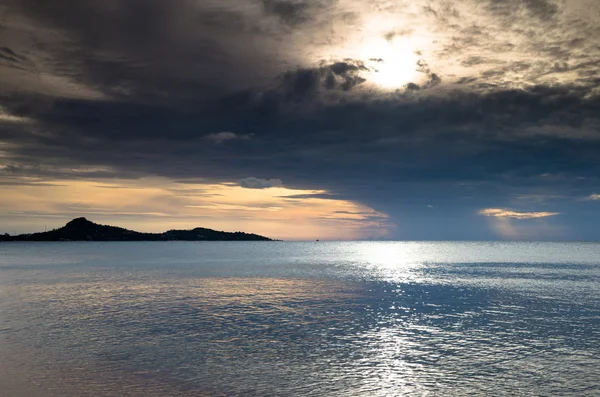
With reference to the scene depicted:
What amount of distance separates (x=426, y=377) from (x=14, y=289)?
69737 mm

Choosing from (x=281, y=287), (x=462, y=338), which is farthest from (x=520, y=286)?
(x=462, y=338)

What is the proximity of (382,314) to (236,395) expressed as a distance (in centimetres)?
2808

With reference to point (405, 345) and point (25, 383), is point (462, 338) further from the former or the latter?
point (25, 383)

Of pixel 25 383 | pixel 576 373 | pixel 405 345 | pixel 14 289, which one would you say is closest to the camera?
pixel 25 383

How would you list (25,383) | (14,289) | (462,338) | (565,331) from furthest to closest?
(14,289) < (565,331) < (462,338) < (25,383)

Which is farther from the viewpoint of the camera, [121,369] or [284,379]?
[121,369]

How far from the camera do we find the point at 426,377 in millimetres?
26172

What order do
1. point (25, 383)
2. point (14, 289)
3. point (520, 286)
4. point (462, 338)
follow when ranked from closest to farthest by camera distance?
point (25, 383)
point (462, 338)
point (14, 289)
point (520, 286)

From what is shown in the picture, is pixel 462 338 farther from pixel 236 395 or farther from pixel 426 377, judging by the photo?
Result: pixel 236 395

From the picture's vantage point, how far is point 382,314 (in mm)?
48656

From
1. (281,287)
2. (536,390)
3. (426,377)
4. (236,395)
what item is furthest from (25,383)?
(281,287)

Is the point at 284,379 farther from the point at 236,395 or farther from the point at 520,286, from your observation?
the point at 520,286

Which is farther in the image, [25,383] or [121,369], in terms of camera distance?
[121,369]

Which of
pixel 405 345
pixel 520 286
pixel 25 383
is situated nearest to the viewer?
pixel 25 383
